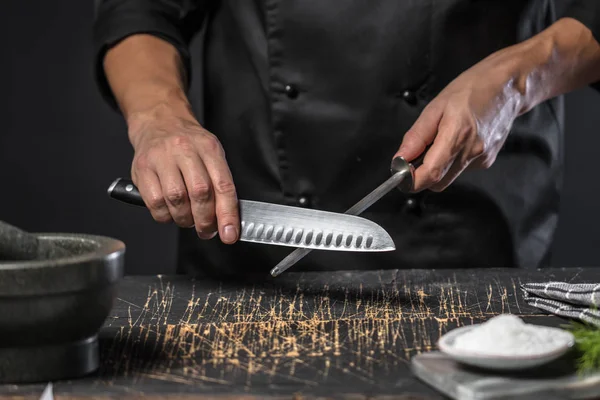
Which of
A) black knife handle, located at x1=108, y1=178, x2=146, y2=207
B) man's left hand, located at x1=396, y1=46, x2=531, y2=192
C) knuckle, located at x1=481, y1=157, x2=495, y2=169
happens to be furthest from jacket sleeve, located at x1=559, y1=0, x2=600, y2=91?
black knife handle, located at x1=108, y1=178, x2=146, y2=207

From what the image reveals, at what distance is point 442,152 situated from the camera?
1334mm

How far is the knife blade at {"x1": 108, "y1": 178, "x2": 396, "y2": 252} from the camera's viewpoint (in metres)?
1.27

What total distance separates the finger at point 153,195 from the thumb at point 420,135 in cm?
35

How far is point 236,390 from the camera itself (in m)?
0.95

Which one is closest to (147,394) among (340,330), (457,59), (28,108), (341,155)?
(340,330)

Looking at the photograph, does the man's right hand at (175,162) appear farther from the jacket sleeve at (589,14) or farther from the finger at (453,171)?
the jacket sleeve at (589,14)

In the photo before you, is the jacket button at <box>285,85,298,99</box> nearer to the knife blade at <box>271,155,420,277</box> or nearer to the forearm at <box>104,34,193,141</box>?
the forearm at <box>104,34,193,141</box>

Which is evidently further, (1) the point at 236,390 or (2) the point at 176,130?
(2) the point at 176,130

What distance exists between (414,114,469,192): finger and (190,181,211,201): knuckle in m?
0.30

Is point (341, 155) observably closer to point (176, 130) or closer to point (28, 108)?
point (176, 130)

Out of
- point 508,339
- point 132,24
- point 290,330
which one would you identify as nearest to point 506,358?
point 508,339

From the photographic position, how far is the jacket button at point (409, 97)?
1.60 metres

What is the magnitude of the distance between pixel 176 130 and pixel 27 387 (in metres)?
0.55

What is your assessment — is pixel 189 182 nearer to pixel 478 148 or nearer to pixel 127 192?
pixel 127 192
